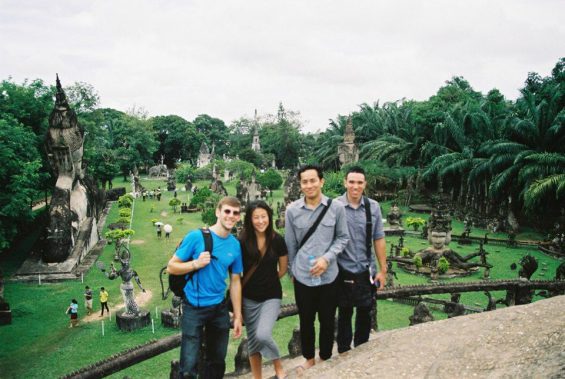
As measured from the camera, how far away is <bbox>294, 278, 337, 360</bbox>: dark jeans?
4.32 m

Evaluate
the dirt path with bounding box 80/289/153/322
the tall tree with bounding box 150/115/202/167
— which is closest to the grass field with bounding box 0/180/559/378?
the dirt path with bounding box 80/289/153/322

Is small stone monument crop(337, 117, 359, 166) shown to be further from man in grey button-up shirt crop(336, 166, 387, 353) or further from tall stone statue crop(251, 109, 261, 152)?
man in grey button-up shirt crop(336, 166, 387, 353)

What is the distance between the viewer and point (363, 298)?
15.0 ft

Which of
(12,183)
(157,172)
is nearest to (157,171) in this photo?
(157,172)

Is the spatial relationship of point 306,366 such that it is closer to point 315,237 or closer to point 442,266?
point 315,237

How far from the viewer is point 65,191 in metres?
20.0

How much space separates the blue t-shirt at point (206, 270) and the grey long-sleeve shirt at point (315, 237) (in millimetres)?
659

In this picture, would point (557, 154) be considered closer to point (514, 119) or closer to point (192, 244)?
point (514, 119)

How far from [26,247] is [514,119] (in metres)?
29.3

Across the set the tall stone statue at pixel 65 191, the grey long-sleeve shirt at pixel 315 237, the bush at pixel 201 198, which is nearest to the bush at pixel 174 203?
the bush at pixel 201 198

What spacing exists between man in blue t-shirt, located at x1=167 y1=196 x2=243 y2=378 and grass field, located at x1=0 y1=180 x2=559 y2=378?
7248mm

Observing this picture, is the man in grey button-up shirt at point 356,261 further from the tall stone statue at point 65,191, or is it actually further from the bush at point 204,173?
the bush at point 204,173

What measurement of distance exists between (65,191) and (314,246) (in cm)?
1887

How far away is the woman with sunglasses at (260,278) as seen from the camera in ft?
13.5
